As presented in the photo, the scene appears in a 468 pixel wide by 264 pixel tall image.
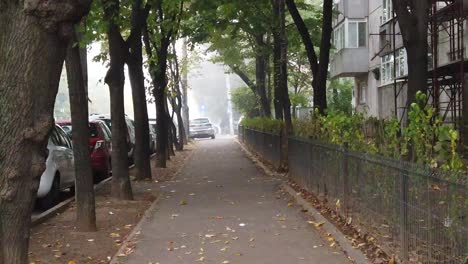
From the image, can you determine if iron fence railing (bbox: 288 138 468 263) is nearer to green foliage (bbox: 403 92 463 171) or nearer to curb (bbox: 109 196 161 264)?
green foliage (bbox: 403 92 463 171)

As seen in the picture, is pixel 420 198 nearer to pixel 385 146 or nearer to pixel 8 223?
pixel 385 146

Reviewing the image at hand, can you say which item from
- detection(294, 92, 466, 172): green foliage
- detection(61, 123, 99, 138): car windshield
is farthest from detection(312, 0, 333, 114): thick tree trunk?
detection(61, 123, 99, 138): car windshield

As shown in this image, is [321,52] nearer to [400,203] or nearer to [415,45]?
[415,45]

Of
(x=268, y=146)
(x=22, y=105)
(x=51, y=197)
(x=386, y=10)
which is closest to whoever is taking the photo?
(x=22, y=105)

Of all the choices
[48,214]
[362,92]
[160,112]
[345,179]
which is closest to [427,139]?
[345,179]

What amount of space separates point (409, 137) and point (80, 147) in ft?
15.7

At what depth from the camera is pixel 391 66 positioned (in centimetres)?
2977

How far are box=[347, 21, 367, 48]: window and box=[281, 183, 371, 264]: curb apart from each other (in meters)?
24.1

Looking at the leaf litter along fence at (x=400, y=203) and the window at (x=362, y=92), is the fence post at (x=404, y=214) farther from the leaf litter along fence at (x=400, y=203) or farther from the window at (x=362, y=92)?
the window at (x=362, y=92)

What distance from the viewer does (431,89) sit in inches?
862

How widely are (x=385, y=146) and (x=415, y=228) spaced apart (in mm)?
2057

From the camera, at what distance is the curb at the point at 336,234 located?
6549mm

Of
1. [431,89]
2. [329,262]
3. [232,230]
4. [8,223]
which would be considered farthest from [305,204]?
[431,89]

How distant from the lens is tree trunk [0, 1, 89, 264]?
4652mm
